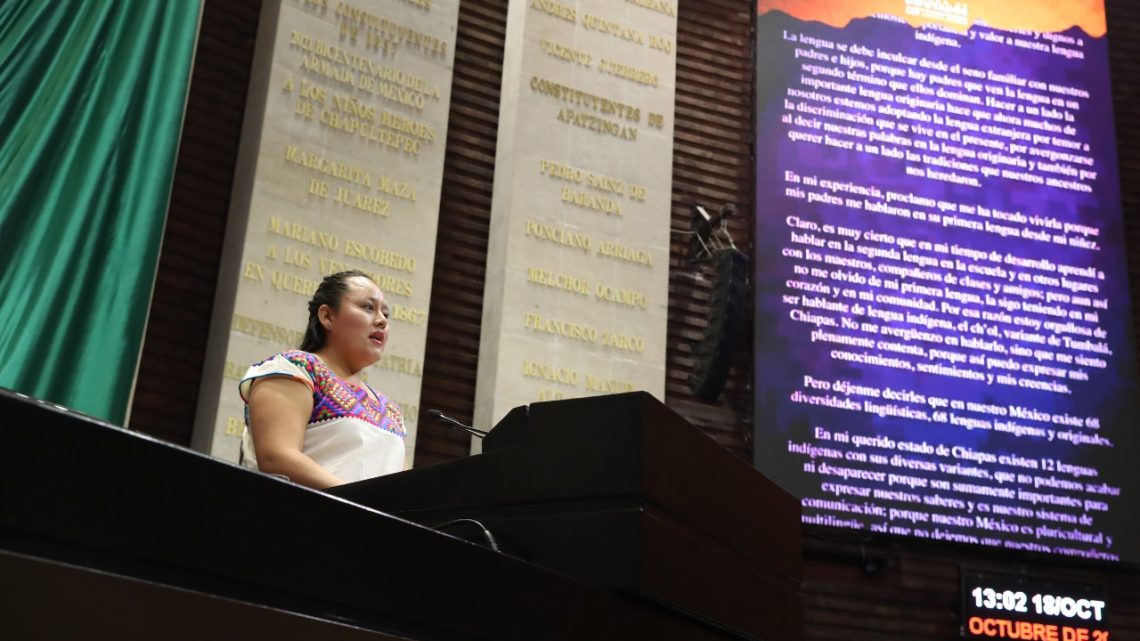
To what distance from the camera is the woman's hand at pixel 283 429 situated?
2.15m

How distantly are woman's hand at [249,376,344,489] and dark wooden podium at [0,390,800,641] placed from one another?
0.81 metres

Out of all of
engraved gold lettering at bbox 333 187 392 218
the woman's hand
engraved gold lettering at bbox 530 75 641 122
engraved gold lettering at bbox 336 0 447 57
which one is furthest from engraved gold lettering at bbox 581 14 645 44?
the woman's hand

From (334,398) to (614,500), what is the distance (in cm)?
98

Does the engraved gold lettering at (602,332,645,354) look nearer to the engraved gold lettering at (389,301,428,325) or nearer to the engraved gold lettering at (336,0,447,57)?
the engraved gold lettering at (389,301,428,325)

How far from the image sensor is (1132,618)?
669cm

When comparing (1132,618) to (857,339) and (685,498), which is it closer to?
(857,339)

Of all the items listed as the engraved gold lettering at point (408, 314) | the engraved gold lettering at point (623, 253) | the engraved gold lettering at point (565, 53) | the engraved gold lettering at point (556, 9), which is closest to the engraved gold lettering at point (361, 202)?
the engraved gold lettering at point (408, 314)

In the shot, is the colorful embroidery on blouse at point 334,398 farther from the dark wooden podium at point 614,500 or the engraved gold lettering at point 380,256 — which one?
the engraved gold lettering at point 380,256

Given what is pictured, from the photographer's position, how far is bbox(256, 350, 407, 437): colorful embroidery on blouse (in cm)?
239

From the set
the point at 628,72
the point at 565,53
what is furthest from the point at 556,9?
the point at 628,72

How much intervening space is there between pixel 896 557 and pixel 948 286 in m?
1.61

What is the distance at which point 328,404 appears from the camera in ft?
7.87

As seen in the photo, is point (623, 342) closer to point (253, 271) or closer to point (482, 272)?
point (482, 272)

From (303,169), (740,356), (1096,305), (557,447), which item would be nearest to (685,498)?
(557,447)
